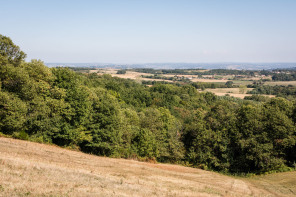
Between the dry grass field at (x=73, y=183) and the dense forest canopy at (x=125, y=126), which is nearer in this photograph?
the dry grass field at (x=73, y=183)

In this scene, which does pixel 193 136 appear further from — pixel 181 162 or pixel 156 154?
pixel 156 154

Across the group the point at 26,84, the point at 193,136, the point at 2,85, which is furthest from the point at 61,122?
the point at 193,136

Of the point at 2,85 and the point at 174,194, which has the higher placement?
the point at 2,85

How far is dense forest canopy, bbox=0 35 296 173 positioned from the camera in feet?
121

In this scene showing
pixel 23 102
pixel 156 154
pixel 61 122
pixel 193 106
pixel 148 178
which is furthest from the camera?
pixel 193 106

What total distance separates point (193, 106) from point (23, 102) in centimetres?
8111

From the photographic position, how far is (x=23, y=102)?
36344mm

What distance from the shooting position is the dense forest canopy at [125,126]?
121ft

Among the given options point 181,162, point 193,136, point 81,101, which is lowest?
point 181,162

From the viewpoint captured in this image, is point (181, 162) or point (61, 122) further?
point (181, 162)

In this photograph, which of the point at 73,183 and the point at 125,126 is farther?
the point at 125,126

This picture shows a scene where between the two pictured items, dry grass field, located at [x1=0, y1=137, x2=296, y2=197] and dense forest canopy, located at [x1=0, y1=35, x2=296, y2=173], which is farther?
dense forest canopy, located at [x1=0, y1=35, x2=296, y2=173]

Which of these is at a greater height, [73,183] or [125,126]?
[73,183]

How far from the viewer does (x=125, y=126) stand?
47625 mm
